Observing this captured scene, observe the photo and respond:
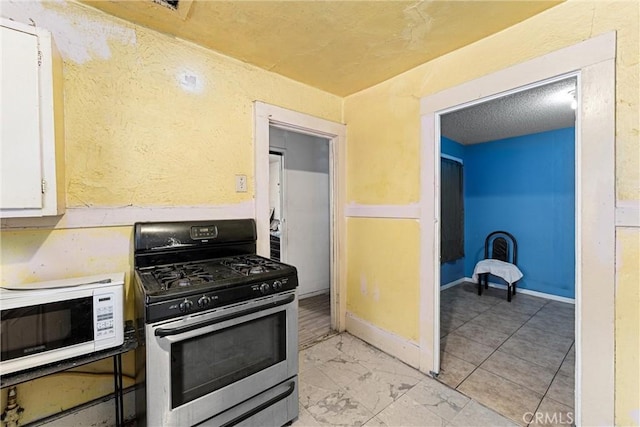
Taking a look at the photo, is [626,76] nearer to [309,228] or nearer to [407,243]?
[407,243]

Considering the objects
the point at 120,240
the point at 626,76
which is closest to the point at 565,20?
the point at 626,76

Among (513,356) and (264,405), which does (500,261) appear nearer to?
(513,356)

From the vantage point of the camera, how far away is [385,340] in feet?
7.75

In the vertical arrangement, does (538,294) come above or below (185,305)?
below

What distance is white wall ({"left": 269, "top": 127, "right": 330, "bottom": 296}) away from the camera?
11.8ft

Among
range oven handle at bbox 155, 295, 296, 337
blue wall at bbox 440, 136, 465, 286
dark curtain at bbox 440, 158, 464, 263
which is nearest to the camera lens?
range oven handle at bbox 155, 295, 296, 337

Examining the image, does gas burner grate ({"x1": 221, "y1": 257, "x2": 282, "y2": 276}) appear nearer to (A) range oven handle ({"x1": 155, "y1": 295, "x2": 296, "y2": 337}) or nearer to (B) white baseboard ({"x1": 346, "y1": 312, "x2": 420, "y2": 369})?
(A) range oven handle ({"x1": 155, "y1": 295, "x2": 296, "y2": 337})

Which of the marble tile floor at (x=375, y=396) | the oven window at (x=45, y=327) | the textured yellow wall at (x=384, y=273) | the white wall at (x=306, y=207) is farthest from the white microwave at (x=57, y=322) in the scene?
the white wall at (x=306, y=207)

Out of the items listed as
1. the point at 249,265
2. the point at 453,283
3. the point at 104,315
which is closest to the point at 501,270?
the point at 453,283

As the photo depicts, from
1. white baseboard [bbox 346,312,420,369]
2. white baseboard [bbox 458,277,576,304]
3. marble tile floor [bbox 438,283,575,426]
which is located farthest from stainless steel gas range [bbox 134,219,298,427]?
white baseboard [bbox 458,277,576,304]

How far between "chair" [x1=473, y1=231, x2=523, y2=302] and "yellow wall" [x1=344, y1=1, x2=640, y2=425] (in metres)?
2.23

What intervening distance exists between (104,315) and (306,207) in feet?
9.12

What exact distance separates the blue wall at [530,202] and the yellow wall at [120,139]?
402 cm

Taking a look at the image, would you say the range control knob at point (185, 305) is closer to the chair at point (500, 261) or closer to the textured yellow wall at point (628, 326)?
the textured yellow wall at point (628, 326)
